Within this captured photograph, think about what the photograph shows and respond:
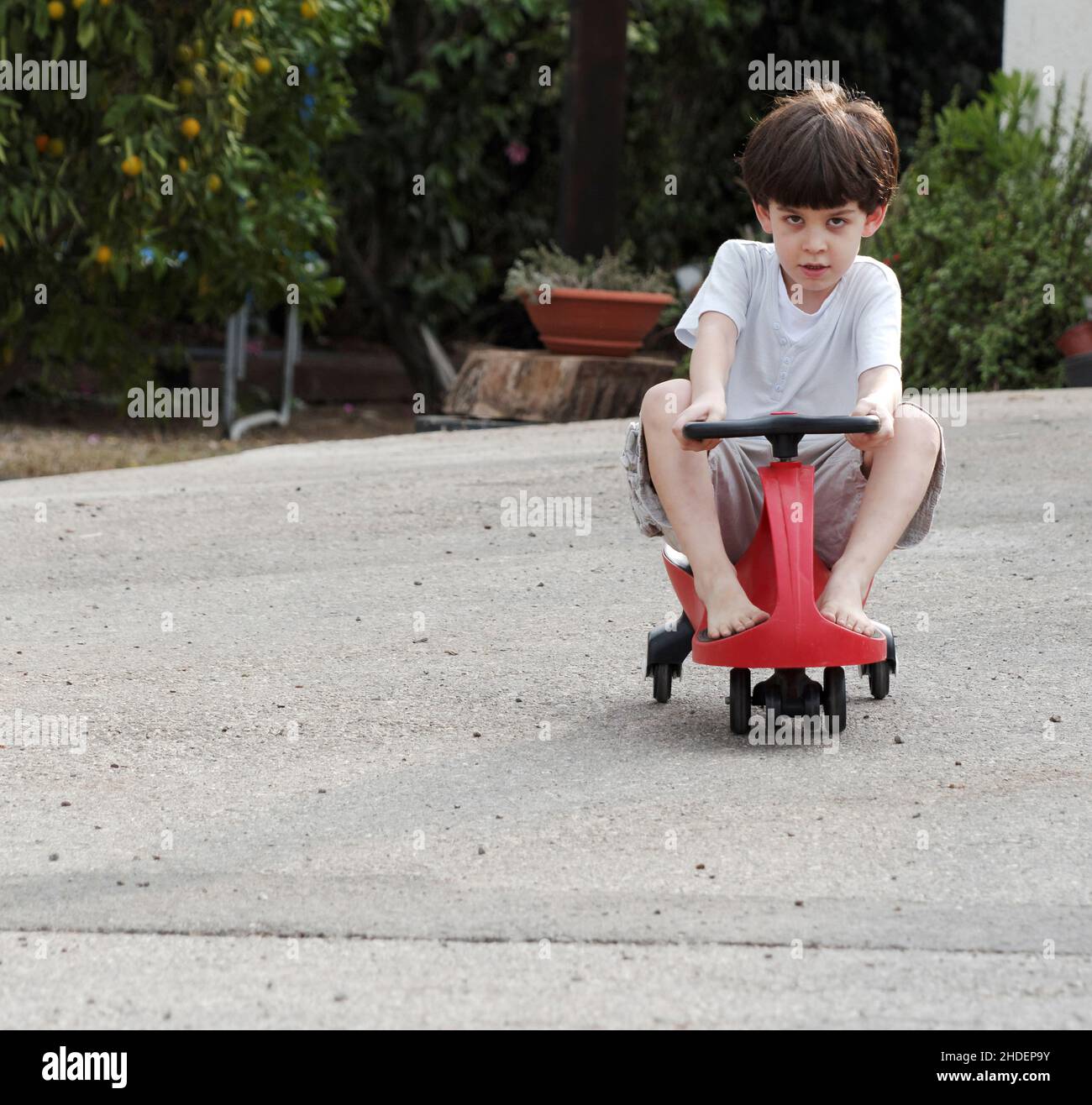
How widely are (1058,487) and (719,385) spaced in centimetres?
245

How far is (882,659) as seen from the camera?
2.88 metres

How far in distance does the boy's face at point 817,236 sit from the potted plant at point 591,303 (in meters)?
4.63

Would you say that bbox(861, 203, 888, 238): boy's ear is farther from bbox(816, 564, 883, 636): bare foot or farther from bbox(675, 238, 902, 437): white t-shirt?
bbox(816, 564, 883, 636): bare foot

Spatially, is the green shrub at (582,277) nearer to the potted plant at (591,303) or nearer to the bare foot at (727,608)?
the potted plant at (591,303)

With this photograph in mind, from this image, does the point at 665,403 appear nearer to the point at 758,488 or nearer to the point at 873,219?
the point at 758,488

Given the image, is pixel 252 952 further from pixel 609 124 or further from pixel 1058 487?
pixel 609 124

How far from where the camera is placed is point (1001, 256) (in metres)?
7.41

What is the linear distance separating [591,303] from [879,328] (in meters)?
4.73

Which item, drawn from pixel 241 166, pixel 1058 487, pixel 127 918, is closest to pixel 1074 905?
pixel 127 918

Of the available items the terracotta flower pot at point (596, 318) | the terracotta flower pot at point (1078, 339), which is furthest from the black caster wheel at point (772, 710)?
the terracotta flower pot at point (596, 318)

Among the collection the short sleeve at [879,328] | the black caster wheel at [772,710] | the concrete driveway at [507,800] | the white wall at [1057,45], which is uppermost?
the white wall at [1057,45]

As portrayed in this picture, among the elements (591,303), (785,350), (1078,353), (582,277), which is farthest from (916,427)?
(582,277)

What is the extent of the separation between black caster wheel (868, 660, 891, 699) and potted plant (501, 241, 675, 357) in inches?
186

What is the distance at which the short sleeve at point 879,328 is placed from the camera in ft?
9.60
